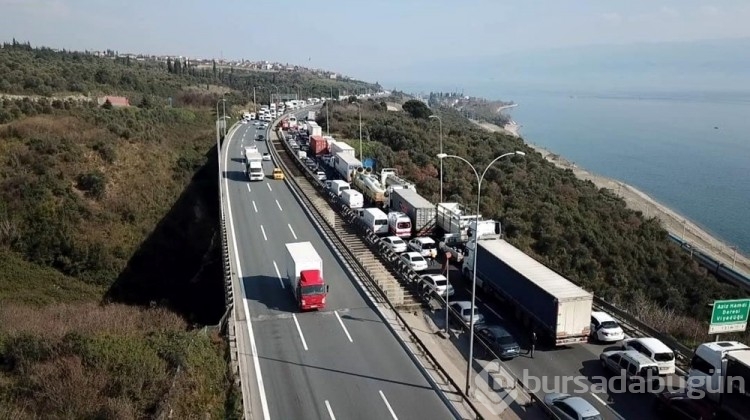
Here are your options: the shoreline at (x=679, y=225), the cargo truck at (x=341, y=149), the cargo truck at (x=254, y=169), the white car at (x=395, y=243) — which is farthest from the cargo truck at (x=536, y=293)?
the shoreline at (x=679, y=225)

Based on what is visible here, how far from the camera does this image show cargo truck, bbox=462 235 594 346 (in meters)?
20.6

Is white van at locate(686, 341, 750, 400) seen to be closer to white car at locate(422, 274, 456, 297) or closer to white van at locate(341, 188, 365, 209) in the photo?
white car at locate(422, 274, 456, 297)

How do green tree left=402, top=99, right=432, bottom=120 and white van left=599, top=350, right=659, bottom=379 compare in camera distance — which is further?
green tree left=402, top=99, right=432, bottom=120

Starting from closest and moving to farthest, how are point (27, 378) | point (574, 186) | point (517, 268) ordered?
point (27, 378) < point (517, 268) < point (574, 186)

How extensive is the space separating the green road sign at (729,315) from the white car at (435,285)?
10.2 meters

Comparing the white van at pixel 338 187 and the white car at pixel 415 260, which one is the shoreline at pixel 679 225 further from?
the white van at pixel 338 187

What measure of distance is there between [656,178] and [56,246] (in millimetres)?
98729

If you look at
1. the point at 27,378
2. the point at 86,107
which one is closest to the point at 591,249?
the point at 27,378

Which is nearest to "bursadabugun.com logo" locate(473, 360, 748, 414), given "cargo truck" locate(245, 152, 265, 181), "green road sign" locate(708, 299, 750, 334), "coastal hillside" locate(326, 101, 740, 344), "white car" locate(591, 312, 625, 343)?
→ "green road sign" locate(708, 299, 750, 334)

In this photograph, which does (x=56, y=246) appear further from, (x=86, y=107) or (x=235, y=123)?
(x=235, y=123)

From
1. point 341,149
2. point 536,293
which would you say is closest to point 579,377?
point 536,293

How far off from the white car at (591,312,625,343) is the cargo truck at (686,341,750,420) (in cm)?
377

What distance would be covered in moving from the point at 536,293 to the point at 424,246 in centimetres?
1118

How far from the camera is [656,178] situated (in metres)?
104
